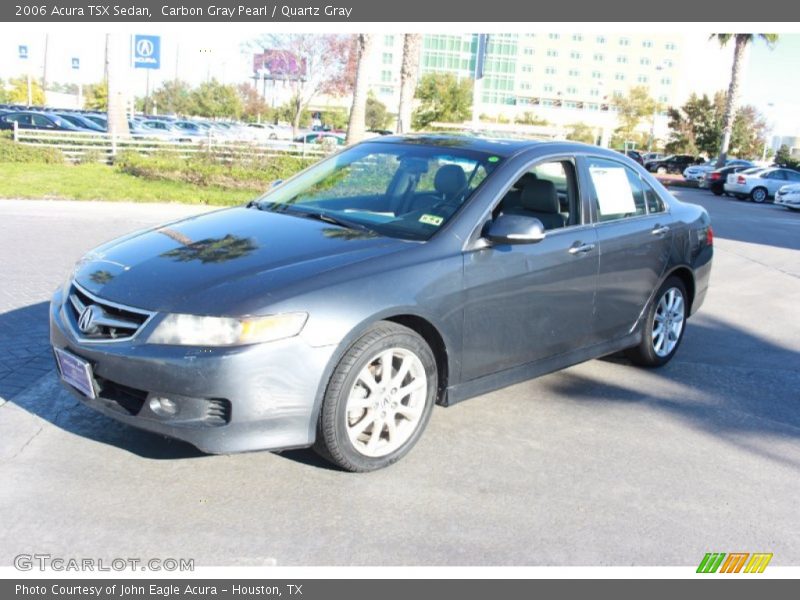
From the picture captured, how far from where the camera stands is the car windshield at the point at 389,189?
4531 millimetres

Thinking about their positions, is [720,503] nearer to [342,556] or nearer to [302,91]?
[342,556]

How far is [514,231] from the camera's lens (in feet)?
14.2

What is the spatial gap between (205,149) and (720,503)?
A: 1841 centimetres

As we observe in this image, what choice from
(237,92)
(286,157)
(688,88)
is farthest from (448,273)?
(688,88)

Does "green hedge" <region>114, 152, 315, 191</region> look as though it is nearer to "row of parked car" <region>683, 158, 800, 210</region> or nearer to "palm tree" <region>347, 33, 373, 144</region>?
"palm tree" <region>347, 33, 373, 144</region>

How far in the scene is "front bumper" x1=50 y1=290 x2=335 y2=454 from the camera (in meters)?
3.47

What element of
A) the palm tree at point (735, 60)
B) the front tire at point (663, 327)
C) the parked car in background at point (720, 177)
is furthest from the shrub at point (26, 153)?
the palm tree at point (735, 60)

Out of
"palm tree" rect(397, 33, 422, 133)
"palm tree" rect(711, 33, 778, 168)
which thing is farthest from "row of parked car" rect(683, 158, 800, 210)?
"palm tree" rect(397, 33, 422, 133)

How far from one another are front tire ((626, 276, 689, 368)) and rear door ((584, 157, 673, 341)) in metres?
0.21

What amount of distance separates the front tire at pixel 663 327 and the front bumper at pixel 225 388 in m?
3.17

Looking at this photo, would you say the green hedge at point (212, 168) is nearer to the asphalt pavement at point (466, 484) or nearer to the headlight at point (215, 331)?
the asphalt pavement at point (466, 484)

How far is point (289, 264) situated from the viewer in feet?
12.7
